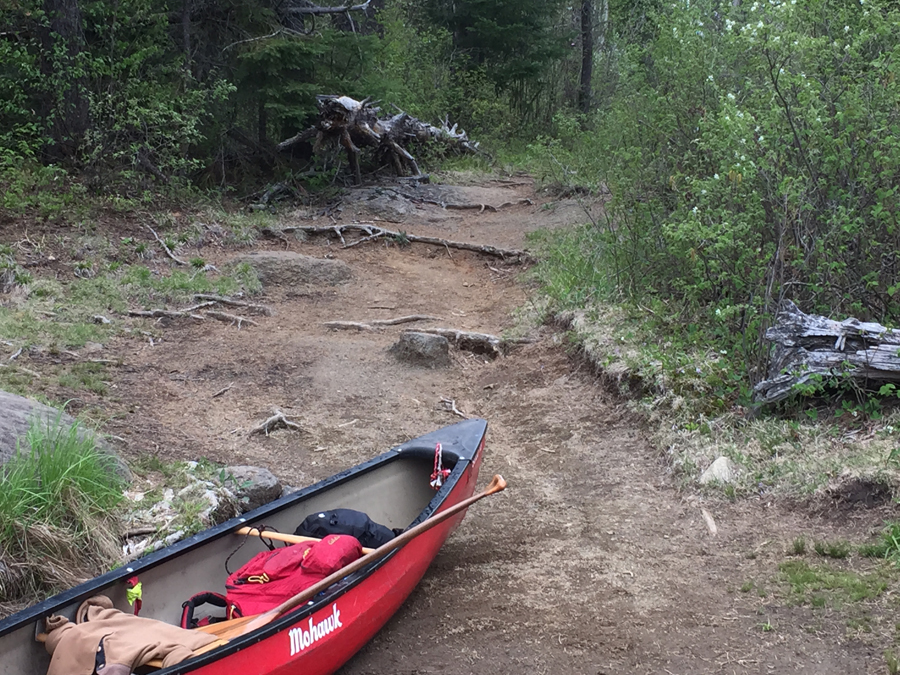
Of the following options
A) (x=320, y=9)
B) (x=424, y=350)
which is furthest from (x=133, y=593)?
(x=320, y=9)

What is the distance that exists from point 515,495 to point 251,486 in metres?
1.94

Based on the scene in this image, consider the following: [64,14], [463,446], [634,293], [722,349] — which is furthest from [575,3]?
[463,446]

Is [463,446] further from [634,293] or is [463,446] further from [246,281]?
[246,281]

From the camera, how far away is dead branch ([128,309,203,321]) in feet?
31.6

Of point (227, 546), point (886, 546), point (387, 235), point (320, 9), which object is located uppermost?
point (320, 9)

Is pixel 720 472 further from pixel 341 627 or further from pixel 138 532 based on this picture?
pixel 138 532

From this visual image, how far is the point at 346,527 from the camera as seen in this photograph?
431cm

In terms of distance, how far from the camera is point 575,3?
28938 millimetres

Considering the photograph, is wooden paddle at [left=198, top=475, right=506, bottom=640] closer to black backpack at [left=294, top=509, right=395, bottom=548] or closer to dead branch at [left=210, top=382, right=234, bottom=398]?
black backpack at [left=294, top=509, right=395, bottom=548]

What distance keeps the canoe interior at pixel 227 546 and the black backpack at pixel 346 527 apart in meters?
0.16

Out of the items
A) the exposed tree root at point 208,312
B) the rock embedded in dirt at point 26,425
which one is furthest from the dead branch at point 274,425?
the exposed tree root at point 208,312

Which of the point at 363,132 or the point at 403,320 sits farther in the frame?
the point at 363,132

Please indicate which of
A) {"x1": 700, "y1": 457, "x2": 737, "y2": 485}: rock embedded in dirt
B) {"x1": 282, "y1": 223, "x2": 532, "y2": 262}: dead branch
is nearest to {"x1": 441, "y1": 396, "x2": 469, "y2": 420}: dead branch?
{"x1": 700, "y1": 457, "x2": 737, "y2": 485}: rock embedded in dirt

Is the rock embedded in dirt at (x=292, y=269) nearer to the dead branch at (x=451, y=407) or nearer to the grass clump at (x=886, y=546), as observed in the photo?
the dead branch at (x=451, y=407)
